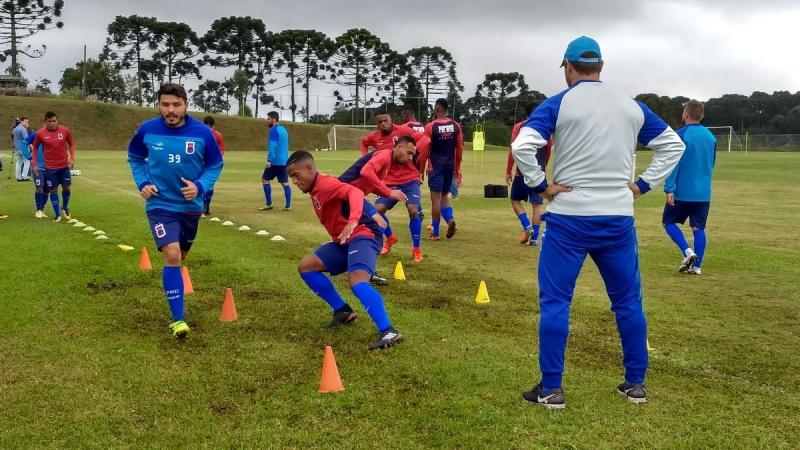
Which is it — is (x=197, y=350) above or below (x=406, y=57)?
below

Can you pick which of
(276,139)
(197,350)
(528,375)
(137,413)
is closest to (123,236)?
(276,139)

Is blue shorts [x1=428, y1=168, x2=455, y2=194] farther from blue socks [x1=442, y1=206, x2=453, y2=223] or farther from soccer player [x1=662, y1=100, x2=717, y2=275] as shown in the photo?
soccer player [x1=662, y1=100, x2=717, y2=275]

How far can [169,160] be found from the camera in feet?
19.1

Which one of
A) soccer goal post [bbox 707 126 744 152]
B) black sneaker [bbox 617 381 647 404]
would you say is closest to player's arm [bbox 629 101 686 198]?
black sneaker [bbox 617 381 647 404]

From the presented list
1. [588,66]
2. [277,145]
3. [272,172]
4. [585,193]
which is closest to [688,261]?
[585,193]

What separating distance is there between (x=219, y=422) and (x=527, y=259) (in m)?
6.42

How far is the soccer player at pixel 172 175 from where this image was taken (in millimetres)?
5711

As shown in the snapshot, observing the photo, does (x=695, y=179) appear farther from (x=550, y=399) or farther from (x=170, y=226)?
(x=170, y=226)

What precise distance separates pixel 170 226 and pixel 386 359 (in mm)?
2405

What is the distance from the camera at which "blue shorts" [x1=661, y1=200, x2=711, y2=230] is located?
8.55 metres

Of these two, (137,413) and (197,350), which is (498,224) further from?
(137,413)

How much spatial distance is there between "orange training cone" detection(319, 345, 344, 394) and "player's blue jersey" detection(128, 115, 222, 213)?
2.33m

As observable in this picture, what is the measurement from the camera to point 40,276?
7.75 m

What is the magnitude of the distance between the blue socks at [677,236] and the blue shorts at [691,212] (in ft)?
0.29
